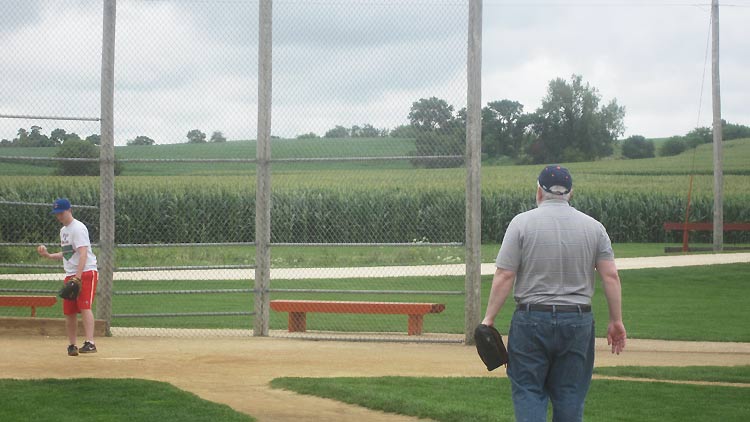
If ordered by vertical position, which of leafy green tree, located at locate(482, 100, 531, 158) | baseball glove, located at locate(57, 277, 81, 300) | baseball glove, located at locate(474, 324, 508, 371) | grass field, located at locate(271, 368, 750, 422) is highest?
leafy green tree, located at locate(482, 100, 531, 158)

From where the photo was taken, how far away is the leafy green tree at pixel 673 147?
285 feet

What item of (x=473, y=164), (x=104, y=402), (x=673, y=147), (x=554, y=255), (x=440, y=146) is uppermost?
(x=673, y=147)

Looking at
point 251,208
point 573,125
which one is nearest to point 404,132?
point 251,208

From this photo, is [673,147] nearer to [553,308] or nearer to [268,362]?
[268,362]

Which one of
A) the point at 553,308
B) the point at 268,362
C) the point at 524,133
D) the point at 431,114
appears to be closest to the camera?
the point at 553,308

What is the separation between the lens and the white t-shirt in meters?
13.2

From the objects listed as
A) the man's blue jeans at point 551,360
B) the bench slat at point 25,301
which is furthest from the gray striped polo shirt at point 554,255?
the bench slat at point 25,301

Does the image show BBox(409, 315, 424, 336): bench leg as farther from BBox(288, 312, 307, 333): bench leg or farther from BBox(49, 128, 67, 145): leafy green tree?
BBox(49, 128, 67, 145): leafy green tree

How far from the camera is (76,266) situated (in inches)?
528

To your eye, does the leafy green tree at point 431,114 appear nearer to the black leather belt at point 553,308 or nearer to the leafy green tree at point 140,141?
the leafy green tree at point 140,141

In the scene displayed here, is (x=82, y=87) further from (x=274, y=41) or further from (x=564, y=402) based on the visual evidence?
(x=564, y=402)

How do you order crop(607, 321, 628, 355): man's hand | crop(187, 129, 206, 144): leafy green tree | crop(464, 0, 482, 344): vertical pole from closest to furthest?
crop(607, 321, 628, 355): man's hand
crop(464, 0, 482, 344): vertical pole
crop(187, 129, 206, 144): leafy green tree

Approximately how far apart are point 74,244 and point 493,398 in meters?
5.45

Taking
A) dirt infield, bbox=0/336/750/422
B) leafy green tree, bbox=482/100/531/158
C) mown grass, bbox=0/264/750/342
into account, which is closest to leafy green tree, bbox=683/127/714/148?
leafy green tree, bbox=482/100/531/158
